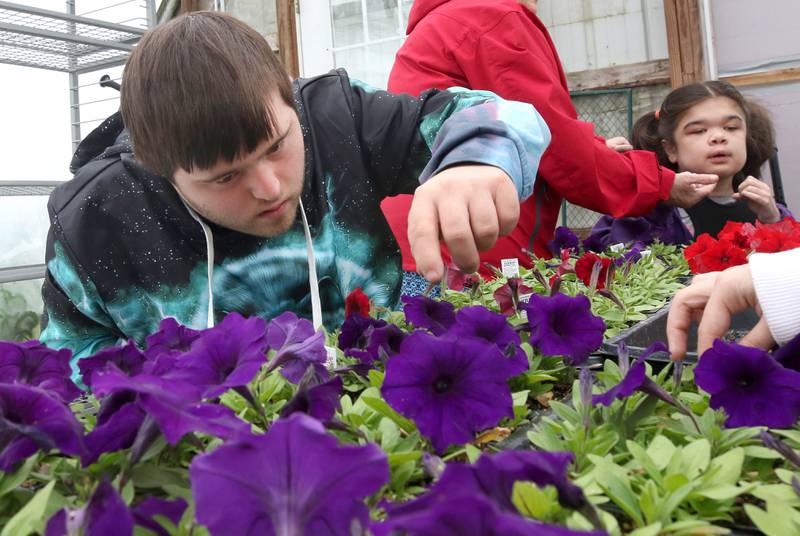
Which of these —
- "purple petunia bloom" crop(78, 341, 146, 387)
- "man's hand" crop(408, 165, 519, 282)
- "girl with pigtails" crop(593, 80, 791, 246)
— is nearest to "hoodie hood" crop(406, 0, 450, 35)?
"girl with pigtails" crop(593, 80, 791, 246)

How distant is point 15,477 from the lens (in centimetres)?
41

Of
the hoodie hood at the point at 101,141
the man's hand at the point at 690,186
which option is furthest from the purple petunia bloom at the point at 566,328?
the man's hand at the point at 690,186

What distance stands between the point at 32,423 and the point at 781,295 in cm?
57

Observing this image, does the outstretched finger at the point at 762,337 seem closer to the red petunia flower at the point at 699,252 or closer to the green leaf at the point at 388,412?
the green leaf at the point at 388,412

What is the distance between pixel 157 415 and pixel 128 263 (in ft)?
3.23

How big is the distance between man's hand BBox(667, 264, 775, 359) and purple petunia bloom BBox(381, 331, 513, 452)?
23 centimetres

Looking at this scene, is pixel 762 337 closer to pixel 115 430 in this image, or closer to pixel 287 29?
pixel 115 430

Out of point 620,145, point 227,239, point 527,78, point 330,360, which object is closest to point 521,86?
point 527,78

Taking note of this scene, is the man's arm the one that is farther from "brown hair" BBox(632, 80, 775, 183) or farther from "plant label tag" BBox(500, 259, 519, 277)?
"brown hair" BBox(632, 80, 775, 183)

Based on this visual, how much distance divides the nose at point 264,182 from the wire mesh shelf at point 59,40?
1.72 m

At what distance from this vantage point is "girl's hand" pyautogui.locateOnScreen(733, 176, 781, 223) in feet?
7.26

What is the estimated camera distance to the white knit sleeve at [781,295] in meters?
0.60

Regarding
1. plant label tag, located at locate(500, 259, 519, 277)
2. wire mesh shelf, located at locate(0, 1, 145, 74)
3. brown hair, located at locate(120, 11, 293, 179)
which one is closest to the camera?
brown hair, located at locate(120, 11, 293, 179)

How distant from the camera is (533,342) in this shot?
69cm
